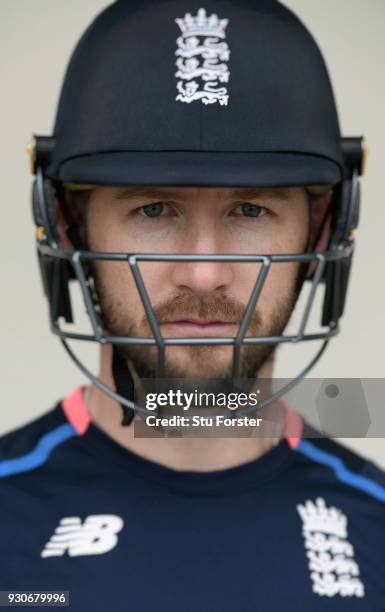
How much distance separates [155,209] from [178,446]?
41 cm

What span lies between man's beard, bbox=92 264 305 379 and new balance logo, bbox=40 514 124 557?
9.5 inches

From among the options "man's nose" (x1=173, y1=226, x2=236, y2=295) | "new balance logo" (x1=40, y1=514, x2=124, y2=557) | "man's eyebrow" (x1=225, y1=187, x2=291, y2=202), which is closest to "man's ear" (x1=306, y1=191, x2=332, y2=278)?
"man's eyebrow" (x1=225, y1=187, x2=291, y2=202)

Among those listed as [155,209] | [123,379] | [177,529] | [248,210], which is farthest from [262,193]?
[177,529]

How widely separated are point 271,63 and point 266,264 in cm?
34

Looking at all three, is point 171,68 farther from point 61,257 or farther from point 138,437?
point 138,437

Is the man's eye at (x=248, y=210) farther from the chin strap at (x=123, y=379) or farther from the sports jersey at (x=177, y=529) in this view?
the sports jersey at (x=177, y=529)

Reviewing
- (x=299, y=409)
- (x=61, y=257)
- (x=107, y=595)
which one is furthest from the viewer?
(x=299, y=409)

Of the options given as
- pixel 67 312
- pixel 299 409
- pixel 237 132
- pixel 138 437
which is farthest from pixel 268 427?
pixel 237 132

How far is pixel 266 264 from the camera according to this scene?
140cm

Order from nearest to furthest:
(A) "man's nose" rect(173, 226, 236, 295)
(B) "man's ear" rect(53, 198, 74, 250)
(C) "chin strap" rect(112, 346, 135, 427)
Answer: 1. (A) "man's nose" rect(173, 226, 236, 295)
2. (C) "chin strap" rect(112, 346, 135, 427)
3. (B) "man's ear" rect(53, 198, 74, 250)

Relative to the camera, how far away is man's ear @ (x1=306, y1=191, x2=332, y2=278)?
5.52ft

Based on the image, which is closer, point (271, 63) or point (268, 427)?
point (271, 63)

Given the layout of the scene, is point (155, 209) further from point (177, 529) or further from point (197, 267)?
point (177, 529)

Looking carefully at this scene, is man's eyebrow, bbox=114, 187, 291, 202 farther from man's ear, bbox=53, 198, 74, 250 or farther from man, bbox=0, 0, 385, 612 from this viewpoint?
man's ear, bbox=53, 198, 74, 250
